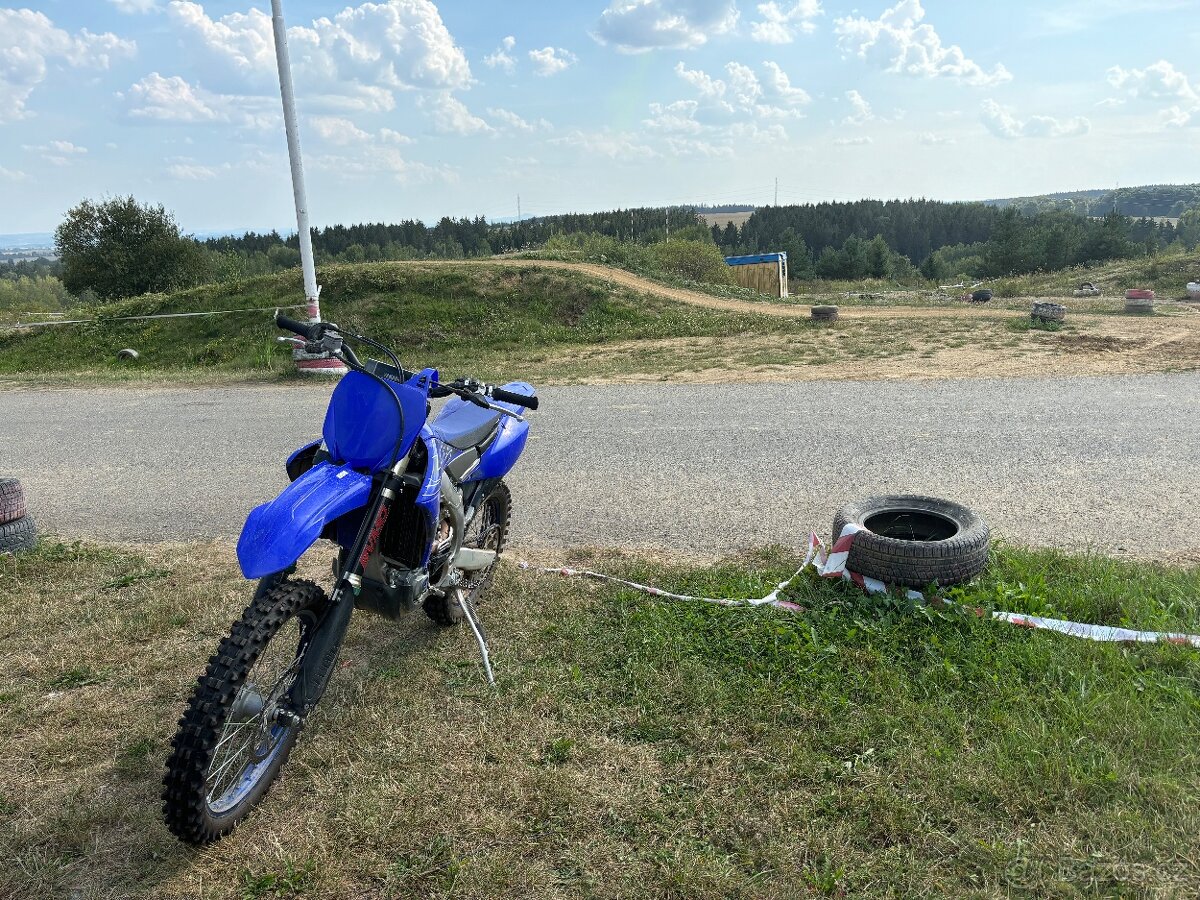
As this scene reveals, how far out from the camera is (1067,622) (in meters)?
3.68

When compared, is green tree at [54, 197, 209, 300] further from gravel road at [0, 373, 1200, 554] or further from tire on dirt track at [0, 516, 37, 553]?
tire on dirt track at [0, 516, 37, 553]

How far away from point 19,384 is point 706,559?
43.3ft

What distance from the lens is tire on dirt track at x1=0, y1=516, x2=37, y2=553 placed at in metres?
5.09

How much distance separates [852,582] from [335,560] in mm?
2589

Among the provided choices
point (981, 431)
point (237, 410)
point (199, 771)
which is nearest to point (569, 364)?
point (237, 410)

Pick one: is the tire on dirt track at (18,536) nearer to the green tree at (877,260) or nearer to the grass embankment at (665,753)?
the grass embankment at (665,753)

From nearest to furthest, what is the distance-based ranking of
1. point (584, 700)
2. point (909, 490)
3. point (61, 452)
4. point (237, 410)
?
point (584, 700)
point (909, 490)
point (61, 452)
point (237, 410)

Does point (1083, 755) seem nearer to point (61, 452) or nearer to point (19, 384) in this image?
point (61, 452)

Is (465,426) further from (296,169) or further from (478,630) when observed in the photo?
(296,169)

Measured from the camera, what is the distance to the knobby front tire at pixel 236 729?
8.11 ft

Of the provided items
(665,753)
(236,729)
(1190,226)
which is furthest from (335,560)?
(1190,226)

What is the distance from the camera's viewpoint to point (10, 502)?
5.14 metres

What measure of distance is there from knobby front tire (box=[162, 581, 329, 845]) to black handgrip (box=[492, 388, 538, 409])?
1.13m

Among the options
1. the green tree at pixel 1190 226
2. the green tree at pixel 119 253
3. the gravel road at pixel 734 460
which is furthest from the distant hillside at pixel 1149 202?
the gravel road at pixel 734 460
